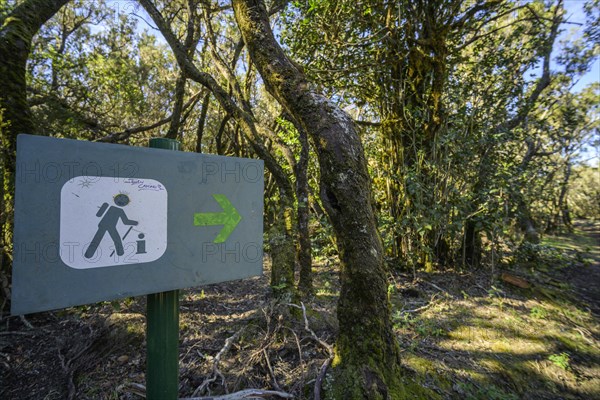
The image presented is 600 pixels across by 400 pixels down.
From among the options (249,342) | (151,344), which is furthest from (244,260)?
(249,342)

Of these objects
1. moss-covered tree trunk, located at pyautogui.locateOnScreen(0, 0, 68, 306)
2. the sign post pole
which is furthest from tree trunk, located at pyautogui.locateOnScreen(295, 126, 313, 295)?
moss-covered tree trunk, located at pyautogui.locateOnScreen(0, 0, 68, 306)

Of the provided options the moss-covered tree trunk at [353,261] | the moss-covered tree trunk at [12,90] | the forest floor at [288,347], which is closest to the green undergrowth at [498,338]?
the forest floor at [288,347]

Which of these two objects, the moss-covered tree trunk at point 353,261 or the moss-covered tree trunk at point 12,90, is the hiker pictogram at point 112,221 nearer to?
the moss-covered tree trunk at point 353,261

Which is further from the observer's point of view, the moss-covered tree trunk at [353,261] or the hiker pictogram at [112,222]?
the moss-covered tree trunk at [353,261]

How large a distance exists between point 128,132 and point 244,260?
14.2 ft

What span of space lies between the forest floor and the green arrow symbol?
1323 mm

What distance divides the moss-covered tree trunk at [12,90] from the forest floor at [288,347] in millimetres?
1097

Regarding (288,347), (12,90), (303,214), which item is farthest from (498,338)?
(12,90)

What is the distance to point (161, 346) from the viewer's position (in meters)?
1.30

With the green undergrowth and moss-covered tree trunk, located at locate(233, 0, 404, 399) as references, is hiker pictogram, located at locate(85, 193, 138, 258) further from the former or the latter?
the green undergrowth

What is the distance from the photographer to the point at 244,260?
1.43 meters

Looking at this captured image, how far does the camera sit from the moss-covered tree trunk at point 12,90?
3.01 m

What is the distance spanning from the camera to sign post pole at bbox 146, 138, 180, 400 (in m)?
1.29

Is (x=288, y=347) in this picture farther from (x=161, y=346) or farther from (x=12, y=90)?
(x=12, y=90)
